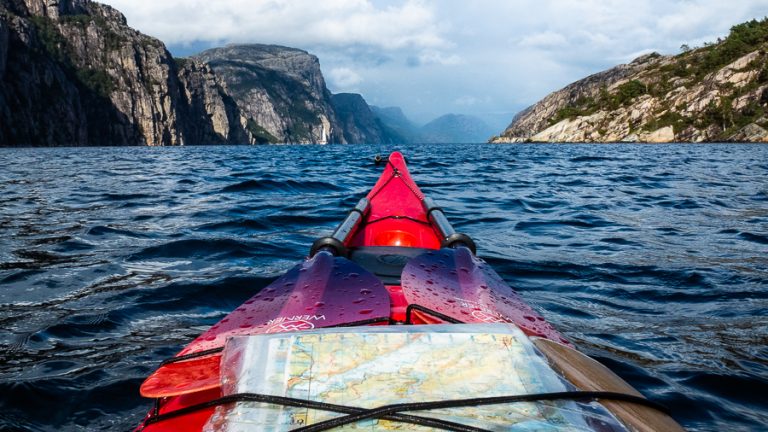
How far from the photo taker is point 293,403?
163 centimetres

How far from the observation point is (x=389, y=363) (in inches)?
71.9

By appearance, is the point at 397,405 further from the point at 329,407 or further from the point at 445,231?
the point at 445,231

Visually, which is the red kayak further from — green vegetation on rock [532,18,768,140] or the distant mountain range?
the distant mountain range

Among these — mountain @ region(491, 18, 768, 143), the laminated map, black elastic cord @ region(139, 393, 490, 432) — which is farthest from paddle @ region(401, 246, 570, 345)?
mountain @ region(491, 18, 768, 143)

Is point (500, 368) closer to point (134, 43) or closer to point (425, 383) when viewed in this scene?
point (425, 383)

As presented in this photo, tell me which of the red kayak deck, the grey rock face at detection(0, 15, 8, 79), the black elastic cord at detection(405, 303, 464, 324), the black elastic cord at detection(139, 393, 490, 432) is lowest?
the red kayak deck

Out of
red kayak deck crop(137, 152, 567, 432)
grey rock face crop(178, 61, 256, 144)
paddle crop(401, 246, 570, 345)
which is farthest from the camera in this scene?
grey rock face crop(178, 61, 256, 144)

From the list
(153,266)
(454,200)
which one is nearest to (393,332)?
(153,266)

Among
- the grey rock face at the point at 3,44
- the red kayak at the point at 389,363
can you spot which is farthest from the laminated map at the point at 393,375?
the grey rock face at the point at 3,44

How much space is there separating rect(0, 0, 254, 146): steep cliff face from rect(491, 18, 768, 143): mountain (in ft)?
315

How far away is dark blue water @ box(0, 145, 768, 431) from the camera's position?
10.8 feet

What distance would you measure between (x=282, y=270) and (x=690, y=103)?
8515 centimetres

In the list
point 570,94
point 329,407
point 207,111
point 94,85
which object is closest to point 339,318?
point 329,407

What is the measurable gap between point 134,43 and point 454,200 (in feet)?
475
